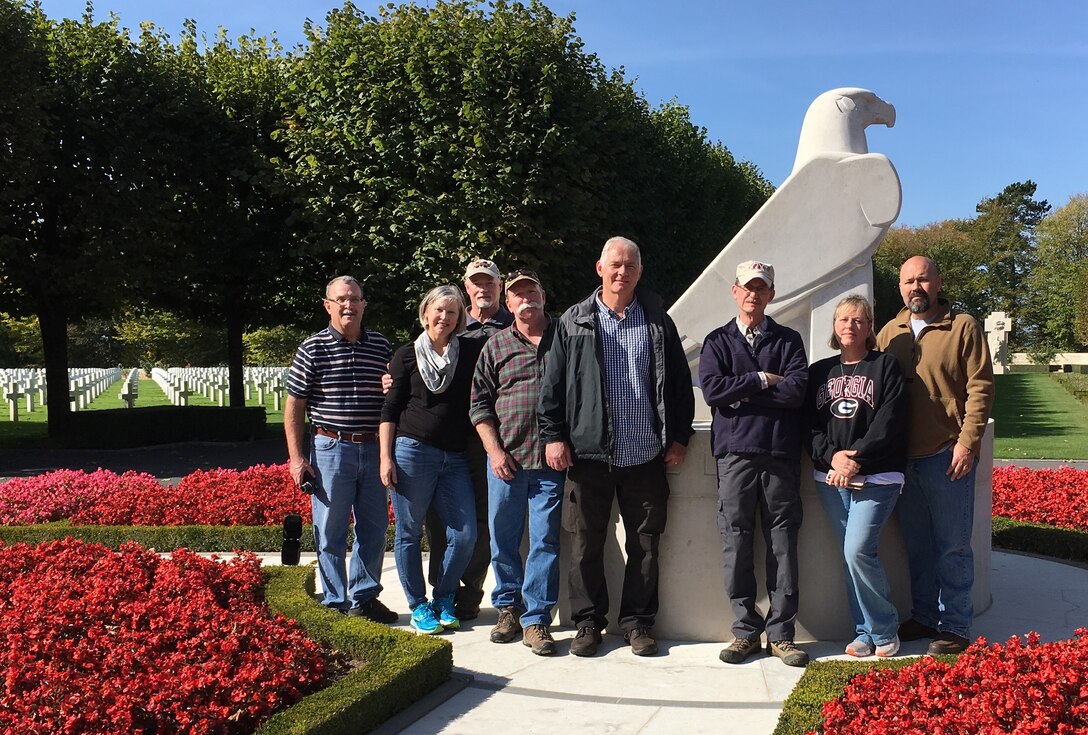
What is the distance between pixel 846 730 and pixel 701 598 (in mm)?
1739

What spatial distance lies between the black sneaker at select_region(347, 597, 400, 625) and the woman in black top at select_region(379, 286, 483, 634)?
18cm

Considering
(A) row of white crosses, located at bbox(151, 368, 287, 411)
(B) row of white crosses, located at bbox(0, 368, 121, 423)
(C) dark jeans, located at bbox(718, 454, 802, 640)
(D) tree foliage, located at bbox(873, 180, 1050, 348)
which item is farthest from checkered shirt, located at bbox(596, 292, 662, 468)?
(D) tree foliage, located at bbox(873, 180, 1050, 348)

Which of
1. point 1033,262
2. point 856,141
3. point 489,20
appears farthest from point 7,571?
point 1033,262

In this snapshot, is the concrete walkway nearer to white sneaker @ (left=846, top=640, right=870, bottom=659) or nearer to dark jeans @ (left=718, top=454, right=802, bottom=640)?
white sneaker @ (left=846, top=640, right=870, bottom=659)

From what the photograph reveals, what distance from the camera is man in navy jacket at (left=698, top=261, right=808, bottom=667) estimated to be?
4.45 meters

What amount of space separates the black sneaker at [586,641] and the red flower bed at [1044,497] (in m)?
4.90

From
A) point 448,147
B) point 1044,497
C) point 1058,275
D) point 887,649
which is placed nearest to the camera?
point 887,649

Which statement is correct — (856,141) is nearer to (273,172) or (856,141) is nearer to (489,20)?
(489,20)

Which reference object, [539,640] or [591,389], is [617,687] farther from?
[591,389]

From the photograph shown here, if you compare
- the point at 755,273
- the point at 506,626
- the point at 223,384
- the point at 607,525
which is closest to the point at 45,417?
the point at 223,384

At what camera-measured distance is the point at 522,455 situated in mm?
4734

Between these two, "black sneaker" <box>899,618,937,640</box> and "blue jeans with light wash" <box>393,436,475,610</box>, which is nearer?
"black sneaker" <box>899,618,937,640</box>

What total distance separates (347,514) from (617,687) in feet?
5.97

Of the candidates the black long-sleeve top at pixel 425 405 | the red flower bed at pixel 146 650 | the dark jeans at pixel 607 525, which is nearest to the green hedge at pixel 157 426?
the red flower bed at pixel 146 650
